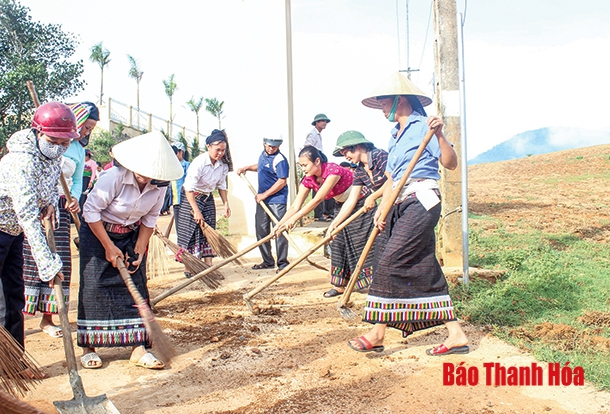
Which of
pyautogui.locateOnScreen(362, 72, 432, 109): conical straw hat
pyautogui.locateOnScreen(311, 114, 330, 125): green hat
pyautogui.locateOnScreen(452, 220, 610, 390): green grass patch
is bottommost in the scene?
pyautogui.locateOnScreen(452, 220, 610, 390): green grass patch

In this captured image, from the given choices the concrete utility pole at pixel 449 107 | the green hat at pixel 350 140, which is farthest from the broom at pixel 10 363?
the concrete utility pole at pixel 449 107

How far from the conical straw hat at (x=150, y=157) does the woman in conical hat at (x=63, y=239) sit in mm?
707

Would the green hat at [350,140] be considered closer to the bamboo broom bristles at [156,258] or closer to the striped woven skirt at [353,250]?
the striped woven skirt at [353,250]

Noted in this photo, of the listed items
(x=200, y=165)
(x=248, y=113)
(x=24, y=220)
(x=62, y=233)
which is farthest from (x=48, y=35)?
(x=24, y=220)

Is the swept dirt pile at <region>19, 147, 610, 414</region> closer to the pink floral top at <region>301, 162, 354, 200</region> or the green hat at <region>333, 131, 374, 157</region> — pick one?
the pink floral top at <region>301, 162, 354, 200</region>

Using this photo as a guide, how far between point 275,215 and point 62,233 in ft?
10.0

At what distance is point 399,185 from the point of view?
146 inches

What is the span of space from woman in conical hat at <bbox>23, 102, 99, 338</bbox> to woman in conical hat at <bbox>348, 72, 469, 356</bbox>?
2.13 m

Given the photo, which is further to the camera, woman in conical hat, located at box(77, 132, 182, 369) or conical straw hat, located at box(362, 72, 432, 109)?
conical straw hat, located at box(362, 72, 432, 109)

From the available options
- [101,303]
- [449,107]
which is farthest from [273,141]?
[101,303]

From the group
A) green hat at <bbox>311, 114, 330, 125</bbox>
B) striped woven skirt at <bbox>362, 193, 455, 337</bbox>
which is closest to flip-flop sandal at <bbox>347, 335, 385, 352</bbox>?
striped woven skirt at <bbox>362, 193, 455, 337</bbox>

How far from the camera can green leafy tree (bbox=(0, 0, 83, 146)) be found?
55.7ft

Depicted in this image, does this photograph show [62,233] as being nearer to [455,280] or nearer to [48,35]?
[455,280]

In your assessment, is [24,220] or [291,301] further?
[291,301]
